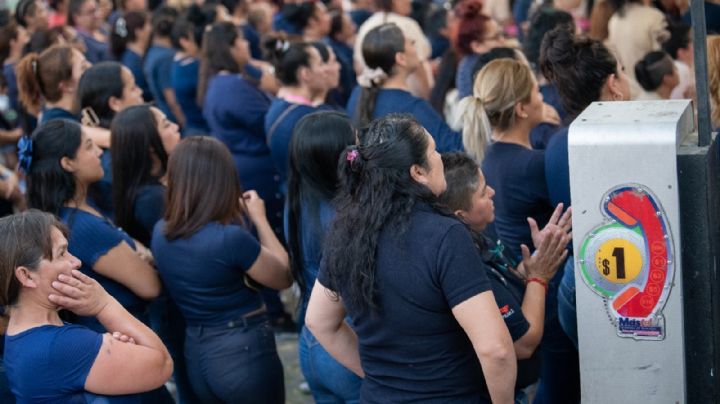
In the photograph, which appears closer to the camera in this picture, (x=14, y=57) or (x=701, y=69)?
(x=701, y=69)

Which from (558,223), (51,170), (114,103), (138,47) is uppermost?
(51,170)

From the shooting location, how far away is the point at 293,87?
5.77 meters

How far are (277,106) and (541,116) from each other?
6.46 feet

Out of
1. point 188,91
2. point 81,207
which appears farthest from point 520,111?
point 188,91

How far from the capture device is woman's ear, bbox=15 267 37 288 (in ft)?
9.73

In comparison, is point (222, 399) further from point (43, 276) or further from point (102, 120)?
point (102, 120)

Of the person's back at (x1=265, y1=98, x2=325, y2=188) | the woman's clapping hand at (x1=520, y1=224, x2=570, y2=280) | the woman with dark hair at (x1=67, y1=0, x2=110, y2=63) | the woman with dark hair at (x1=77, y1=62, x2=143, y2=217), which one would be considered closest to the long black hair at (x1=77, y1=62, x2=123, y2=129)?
the woman with dark hair at (x1=77, y1=62, x2=143, y2=217)

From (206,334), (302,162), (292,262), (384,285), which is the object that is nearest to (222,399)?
(206,334)

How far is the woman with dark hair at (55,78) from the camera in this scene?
556 centimetres

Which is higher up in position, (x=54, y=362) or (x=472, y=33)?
(x=54, y=362)

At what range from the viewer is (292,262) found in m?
4.00

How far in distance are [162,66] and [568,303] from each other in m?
5.13

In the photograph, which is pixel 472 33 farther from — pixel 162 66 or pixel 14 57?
pixel 14 57

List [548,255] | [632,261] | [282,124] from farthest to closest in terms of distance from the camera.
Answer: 1. [282,124]
2. [548,255]
3. [632,261]
